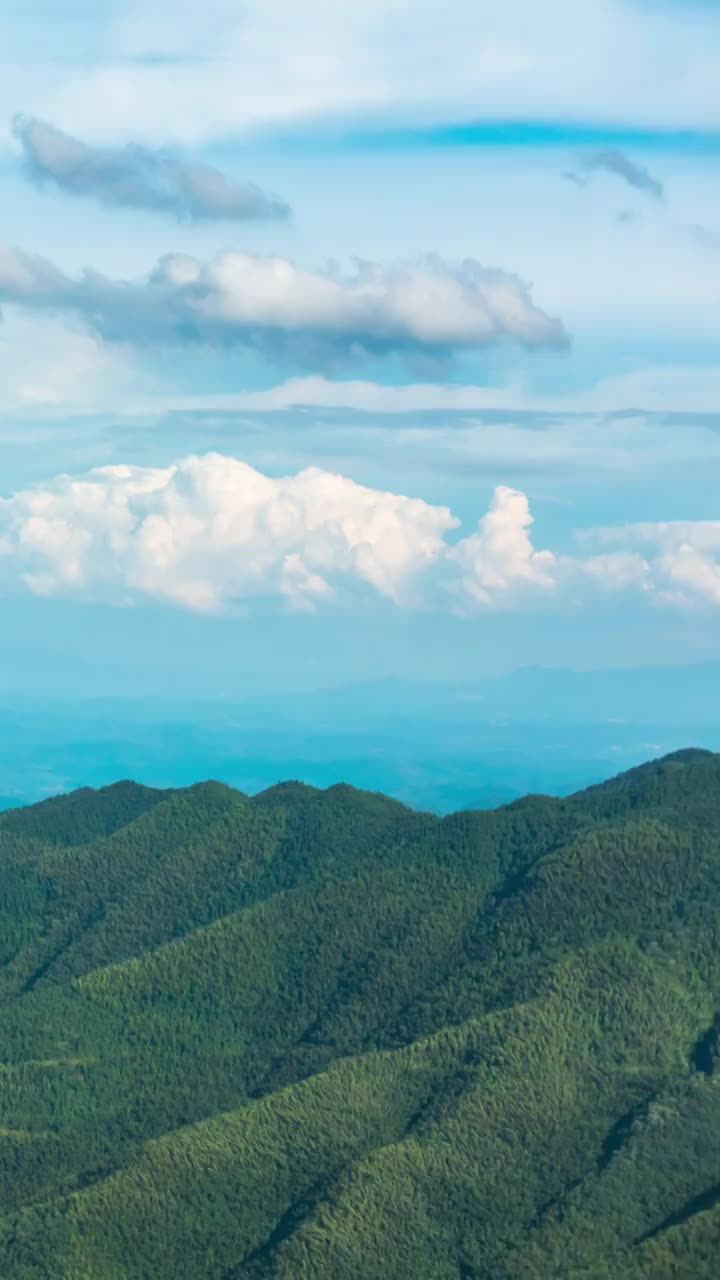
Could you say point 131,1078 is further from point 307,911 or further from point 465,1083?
point 465,1083

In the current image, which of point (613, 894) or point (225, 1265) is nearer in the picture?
point (225, 1265)

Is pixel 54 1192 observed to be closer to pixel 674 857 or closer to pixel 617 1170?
pixel 617 1170

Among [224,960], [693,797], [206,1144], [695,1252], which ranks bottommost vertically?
[695,1252]

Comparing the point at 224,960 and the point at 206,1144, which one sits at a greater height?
the point at 224,960

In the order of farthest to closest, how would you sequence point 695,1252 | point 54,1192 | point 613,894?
1. point 613,894
2. point 54,1192
3. point 695,1252

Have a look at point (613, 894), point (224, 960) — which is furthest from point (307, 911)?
point (613, 894)

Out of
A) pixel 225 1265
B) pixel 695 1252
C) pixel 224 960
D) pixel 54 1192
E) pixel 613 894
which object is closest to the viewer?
pixel 695 1252
